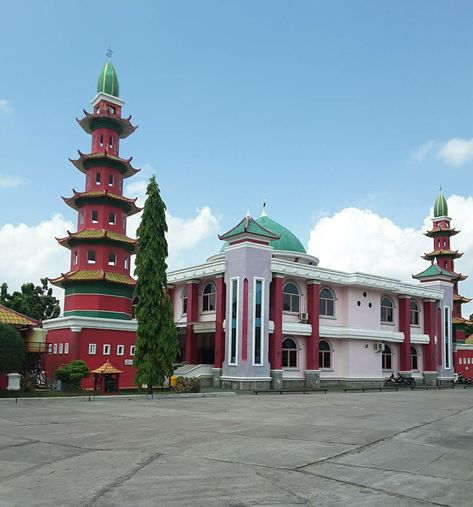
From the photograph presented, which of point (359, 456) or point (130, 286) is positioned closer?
point (359, 456)

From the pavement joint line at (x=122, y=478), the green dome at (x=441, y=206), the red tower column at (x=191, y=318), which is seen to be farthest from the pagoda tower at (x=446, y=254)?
the pavement joint line at (x=122, y=478)

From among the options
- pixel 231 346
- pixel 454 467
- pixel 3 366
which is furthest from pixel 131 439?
pixel 231 346

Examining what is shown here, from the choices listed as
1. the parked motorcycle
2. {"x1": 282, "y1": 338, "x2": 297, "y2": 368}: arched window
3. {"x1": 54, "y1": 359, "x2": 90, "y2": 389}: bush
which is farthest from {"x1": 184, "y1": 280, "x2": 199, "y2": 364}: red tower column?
the parked motorcycle

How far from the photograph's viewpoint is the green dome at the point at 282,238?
4869 centimetres

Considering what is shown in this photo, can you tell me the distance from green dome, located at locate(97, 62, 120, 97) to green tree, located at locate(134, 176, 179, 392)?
12.3m

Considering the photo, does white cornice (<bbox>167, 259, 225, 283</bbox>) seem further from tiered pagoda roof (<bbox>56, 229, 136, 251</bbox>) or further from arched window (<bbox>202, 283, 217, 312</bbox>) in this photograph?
tiered pagoda roof (<bbox>56, 229, 136, 251</bbox>)

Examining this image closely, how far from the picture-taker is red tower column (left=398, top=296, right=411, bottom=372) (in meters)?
47.5

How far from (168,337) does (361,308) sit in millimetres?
18965

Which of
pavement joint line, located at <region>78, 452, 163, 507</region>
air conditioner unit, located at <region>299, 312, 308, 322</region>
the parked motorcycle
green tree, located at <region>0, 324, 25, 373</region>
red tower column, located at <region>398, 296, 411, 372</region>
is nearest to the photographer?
pavement joint line, located at <region>78, 452, 163, 507</region>

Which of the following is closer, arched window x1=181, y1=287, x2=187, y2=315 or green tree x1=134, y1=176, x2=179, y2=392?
green tree x1=134, y1=176, x2=179, y2=392

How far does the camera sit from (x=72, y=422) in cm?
1795

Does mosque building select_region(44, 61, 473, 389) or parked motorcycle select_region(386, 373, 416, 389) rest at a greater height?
mosque building select_region(44, 61, 473, 389)

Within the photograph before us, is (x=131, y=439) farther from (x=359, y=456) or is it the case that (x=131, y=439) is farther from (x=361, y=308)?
(x=361, y=308)

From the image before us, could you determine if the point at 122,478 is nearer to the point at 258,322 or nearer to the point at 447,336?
the point at 258,322
